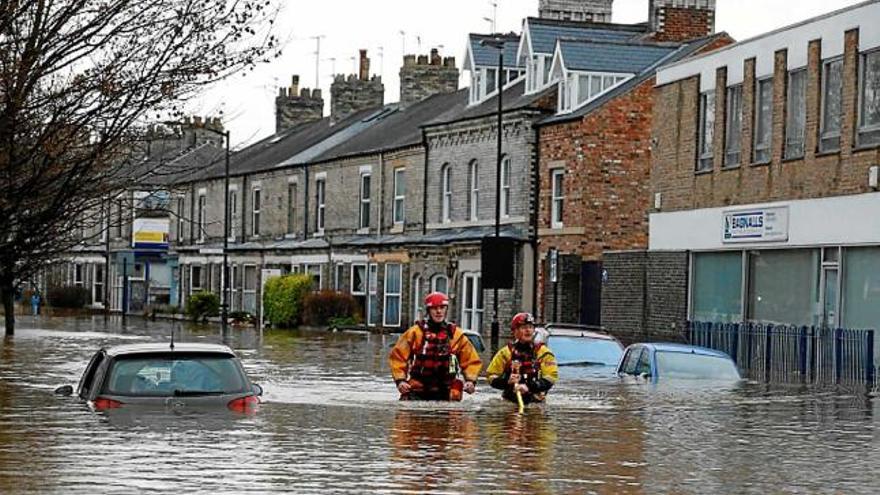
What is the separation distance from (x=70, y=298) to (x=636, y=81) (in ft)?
166

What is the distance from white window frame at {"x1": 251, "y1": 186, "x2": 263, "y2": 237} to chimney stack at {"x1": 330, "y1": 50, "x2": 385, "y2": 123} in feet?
16.0

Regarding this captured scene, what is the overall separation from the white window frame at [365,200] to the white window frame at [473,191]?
878 centimetres

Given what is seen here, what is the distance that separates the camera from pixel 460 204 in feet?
192

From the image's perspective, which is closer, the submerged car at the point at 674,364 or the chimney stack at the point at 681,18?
the submerged car at the point at 674,364

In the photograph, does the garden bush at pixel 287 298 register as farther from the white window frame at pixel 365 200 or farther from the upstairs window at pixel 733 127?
the upstairs window at pixel 733 127

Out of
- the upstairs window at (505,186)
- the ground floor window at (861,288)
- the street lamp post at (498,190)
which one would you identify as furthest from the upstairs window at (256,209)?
the ground floor window at (861,288)

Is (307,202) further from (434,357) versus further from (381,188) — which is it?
(434,357)

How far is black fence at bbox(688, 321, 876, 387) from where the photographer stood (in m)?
34.5

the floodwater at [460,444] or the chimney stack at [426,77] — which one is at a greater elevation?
the chimney stack at [426,77]

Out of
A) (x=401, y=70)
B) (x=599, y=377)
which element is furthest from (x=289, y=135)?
(x=599, y=377)

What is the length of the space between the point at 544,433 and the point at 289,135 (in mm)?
65458

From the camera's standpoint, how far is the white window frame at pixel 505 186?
181 ft

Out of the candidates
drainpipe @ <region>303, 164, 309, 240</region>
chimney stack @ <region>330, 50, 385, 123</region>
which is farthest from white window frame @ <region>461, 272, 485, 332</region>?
chimney stack @ <region>330, 50, 385, 123</region>

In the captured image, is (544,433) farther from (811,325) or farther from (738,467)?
(811,325)
